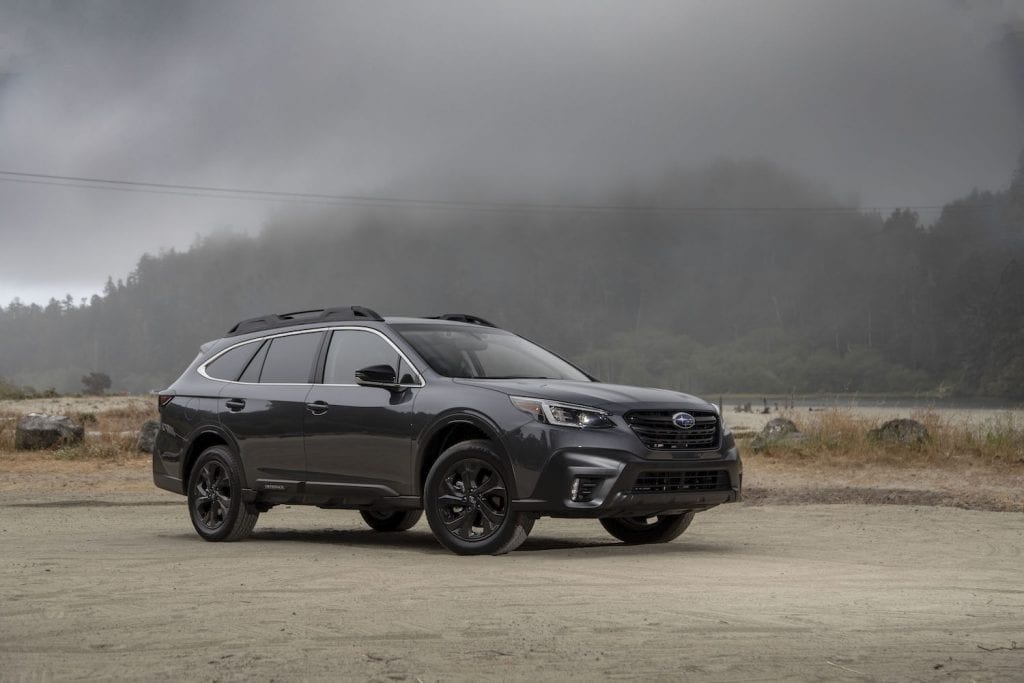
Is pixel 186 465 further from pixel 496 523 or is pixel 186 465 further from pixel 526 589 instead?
pixel 526 589

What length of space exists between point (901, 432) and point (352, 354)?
1450 centimetres

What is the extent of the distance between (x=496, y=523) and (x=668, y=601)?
98.3 inches

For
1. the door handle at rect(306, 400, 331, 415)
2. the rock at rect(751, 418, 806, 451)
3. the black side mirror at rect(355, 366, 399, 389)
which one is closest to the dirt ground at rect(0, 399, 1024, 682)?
the door handle at rect(306, 400, 331, 415)

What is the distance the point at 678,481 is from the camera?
1077cm

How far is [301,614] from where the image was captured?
7.83m

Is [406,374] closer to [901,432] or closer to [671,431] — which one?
[671,431]

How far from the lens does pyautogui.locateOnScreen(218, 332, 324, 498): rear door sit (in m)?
12.0

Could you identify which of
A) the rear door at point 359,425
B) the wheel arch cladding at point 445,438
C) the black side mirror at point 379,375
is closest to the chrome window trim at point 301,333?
the rear door at point 359,425

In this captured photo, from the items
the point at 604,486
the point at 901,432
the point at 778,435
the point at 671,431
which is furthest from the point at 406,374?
the point at 778,435

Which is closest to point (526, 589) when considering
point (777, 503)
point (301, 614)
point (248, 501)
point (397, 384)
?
point (301, 614)

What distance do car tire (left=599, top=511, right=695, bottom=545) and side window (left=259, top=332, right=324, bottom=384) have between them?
9.82 ft

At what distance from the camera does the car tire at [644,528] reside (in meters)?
12.1

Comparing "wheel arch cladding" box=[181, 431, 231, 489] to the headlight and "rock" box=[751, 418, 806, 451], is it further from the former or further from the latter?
"rock" box=[751, 418, 806, 451]

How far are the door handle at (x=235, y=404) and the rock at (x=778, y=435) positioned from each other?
14700mm
